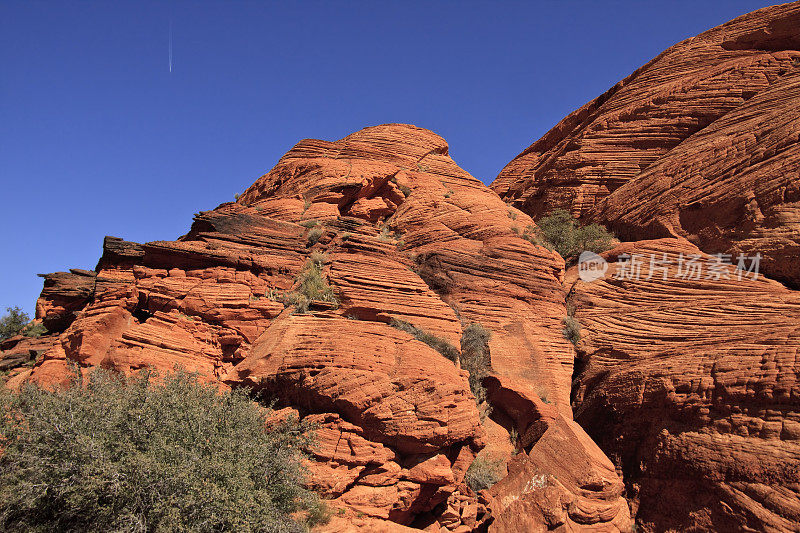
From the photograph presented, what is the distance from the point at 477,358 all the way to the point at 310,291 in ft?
16.7

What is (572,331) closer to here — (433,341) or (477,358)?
(477,358)

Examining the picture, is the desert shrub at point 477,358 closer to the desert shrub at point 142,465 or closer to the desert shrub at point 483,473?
the desert shrub at point 483,473

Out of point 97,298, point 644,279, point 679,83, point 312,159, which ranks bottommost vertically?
point 644,279

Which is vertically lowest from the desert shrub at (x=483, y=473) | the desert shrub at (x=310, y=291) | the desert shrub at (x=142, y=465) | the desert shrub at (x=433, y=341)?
the desert shrub at (x=483, y=473)

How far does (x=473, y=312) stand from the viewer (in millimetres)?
15719

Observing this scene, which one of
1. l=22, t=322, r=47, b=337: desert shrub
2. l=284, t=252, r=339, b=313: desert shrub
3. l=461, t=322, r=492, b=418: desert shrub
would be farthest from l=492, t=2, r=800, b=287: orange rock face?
l=22, t=322, r=47, b=337: desert shrub

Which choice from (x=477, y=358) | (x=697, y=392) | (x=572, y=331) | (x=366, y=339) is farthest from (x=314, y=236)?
(x=697, y=392)

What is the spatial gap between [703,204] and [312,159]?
52.8ft

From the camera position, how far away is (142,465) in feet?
25.8

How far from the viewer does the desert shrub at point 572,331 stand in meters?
16.0

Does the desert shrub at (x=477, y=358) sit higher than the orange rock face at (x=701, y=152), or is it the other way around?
the orange rock face at (x=701, y=152)

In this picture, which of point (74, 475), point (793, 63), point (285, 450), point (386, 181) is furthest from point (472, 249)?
point (793, 63)

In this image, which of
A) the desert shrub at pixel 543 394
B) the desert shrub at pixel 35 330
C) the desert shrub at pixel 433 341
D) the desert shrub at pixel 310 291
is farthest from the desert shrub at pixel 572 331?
the desert shrub at pixel 35 330

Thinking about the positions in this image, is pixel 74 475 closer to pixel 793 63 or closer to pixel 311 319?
pixel 311 319
